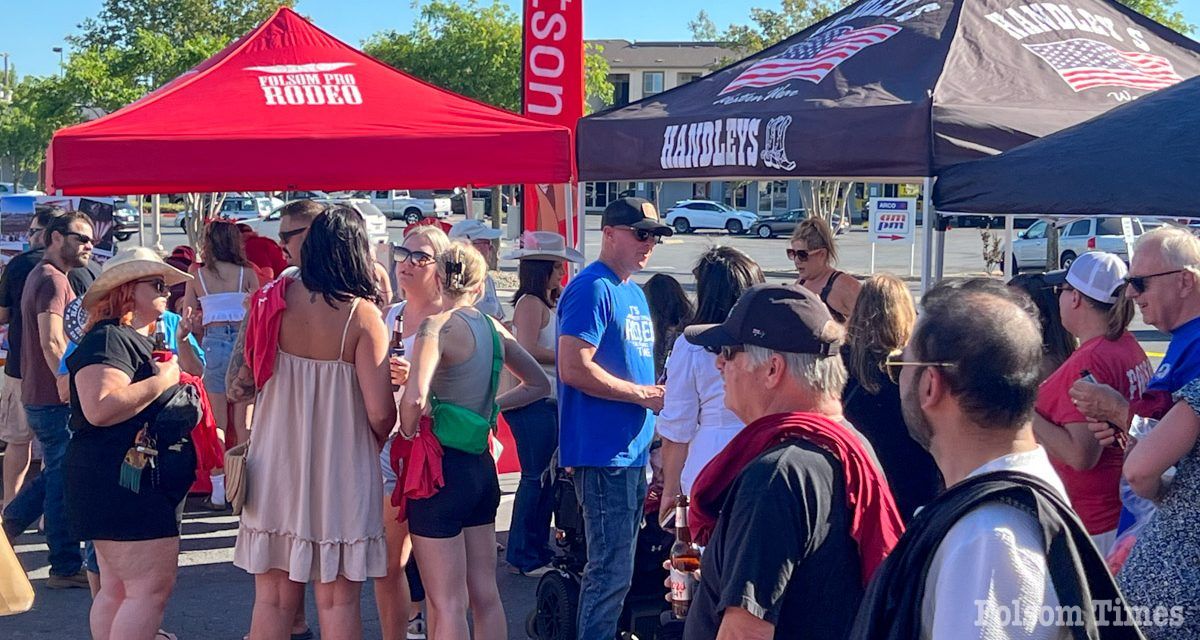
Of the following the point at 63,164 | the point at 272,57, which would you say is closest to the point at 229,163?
the point at 63,164

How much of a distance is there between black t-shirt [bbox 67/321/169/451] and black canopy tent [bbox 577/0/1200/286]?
9.64 feet

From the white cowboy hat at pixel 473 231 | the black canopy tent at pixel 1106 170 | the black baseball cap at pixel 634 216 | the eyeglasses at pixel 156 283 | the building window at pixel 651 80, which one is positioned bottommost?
the eyeglasses at pixel 156 283

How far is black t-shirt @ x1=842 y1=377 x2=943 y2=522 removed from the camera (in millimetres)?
3852

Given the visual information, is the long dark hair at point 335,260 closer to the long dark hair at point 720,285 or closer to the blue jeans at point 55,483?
the long dark hair at point 720,285

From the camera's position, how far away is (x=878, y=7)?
6297 mm

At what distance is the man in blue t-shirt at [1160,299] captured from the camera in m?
3.20

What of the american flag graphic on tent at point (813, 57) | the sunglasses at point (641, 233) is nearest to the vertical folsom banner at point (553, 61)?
the american flag graphic on tent at point (813, 57)

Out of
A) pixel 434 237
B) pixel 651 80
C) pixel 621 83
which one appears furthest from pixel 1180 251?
pixel 651 80

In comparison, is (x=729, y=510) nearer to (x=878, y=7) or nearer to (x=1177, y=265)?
(x=1177, y=265)

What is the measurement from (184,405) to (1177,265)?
321 centimetres

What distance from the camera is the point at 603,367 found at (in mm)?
4270

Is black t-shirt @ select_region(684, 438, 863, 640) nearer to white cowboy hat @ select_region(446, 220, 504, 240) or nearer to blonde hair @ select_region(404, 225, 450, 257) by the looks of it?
blonde hair @ select_region(404, 225, 450, 257)

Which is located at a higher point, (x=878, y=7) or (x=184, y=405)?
(x=878, y=7)
